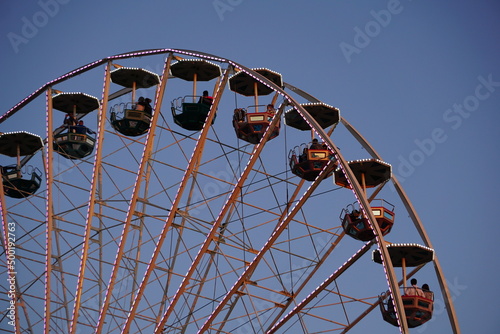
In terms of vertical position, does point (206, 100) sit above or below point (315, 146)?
above

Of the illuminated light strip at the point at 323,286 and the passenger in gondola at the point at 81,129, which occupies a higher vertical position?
the passenger in gondola at the point at 81,129

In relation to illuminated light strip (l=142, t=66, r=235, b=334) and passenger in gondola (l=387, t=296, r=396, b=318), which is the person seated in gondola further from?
passenger in gondola (l=387, t=296, r=396, b=318)

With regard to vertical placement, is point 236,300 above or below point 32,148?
below

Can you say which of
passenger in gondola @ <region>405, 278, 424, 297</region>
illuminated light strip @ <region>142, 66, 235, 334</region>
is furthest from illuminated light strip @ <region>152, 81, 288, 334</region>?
passenger in gondola @ <region>405, 278, 424, 297</region>

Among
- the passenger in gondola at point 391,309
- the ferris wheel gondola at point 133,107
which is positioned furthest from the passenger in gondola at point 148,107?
the passenger in gondola at point 391,309

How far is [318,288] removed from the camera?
1166 inches

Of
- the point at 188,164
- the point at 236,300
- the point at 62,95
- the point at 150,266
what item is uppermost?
the point at 62,95

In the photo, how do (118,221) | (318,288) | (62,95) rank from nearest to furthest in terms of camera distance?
(318,288), (118,221), (62,95)

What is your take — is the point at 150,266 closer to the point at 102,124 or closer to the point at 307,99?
the point at 102,124

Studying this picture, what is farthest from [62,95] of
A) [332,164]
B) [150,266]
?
[332,164]

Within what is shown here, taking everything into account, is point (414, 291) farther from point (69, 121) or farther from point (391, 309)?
point (69, 121)

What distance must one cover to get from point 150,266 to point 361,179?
20.5 ft

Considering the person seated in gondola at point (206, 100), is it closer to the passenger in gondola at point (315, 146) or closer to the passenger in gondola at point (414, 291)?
the passenger in gondola at point (315, 146)

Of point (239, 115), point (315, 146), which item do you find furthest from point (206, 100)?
point (315, 146)
